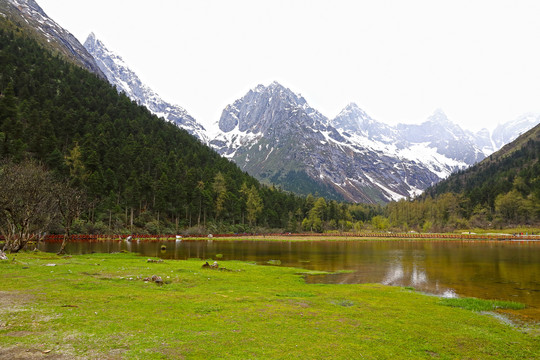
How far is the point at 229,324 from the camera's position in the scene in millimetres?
15492

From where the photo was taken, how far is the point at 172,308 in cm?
1827

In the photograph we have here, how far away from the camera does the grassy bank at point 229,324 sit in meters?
11.9

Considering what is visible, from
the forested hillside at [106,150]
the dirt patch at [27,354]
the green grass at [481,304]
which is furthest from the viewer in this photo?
the forested hillside at [106,150]

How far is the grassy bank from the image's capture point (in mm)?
11914

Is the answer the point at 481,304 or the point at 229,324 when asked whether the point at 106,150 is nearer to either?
the point at 229,324

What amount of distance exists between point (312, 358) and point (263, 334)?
10.3 feet

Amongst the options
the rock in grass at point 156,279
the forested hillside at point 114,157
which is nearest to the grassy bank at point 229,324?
the rock in grass at point 156,279

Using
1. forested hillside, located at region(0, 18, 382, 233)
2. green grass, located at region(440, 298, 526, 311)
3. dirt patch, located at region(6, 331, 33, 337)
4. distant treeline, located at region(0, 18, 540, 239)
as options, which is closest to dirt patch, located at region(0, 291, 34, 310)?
dirt patch, located at region(6, 331, 33, 337)

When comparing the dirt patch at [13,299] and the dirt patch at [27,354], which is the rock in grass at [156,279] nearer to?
the dirt patch at [13,299]

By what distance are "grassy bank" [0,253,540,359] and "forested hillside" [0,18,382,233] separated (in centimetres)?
7625

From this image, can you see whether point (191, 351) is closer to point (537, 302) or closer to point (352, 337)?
point (352, 337)

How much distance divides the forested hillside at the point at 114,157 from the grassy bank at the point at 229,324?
76246 mm

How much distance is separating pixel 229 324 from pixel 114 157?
13281cm

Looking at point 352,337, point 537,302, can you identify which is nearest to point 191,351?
point 352,337
